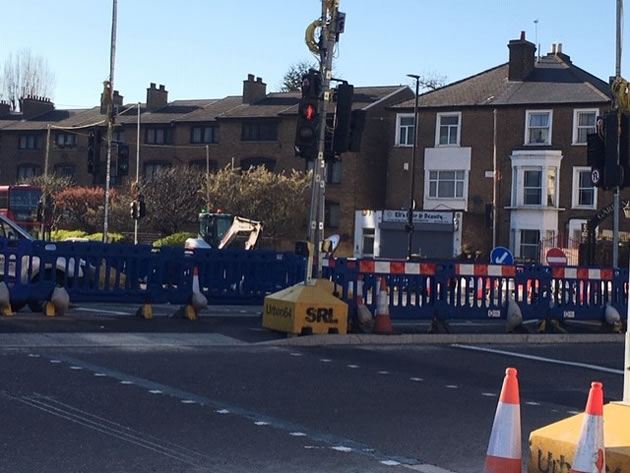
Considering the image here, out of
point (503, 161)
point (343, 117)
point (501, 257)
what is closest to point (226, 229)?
point (503, 161)

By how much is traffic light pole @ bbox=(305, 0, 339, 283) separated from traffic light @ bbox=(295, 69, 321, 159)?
10 cm

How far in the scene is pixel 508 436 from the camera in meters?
6.72

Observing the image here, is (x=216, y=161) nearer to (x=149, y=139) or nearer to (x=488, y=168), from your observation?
(x=149, y=139)

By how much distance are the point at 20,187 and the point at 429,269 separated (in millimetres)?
39977

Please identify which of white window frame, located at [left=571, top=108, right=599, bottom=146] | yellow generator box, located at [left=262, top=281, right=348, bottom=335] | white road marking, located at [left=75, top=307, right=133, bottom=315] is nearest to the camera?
yellow generator box, located at [left=262, top=281, right=348, bottom=335]

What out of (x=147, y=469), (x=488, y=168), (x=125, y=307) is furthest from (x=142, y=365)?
(x=488, y=168)

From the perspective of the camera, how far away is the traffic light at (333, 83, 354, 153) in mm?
18156

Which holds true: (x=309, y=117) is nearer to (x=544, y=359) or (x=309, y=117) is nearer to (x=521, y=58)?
(x=544, y=359)

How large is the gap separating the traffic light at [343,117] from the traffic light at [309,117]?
14.7 inches

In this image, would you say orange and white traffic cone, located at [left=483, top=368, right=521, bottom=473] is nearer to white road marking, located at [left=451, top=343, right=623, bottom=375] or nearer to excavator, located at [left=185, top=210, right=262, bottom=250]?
white road marking, located at [left=451, top=343, right=623, bottom=375]

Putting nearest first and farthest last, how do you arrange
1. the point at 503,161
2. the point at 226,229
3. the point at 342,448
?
the point at 342,448
the point at 226,229
the point at 503,161

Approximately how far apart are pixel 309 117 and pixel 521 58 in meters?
39.1

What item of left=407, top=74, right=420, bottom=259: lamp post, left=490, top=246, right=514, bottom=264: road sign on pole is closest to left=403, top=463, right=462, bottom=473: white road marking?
left=490, top=246, right=514, bottom=264: road sign on pole

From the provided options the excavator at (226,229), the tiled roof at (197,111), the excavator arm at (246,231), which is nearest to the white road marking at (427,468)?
the excavator at (226,229)
